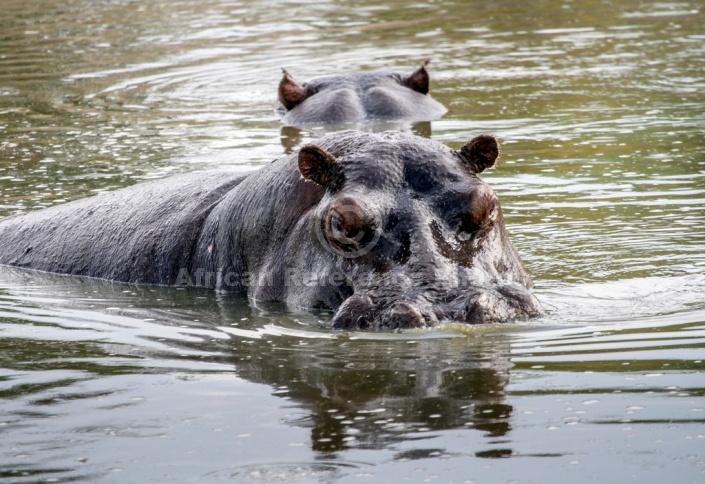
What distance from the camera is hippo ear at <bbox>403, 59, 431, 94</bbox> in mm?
16672

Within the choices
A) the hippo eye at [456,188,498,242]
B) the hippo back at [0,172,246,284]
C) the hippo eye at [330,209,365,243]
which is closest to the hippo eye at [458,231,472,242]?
the hippo eye at [456,188,498,242]

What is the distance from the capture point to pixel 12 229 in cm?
982

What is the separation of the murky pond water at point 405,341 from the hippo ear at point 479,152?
2.74ft

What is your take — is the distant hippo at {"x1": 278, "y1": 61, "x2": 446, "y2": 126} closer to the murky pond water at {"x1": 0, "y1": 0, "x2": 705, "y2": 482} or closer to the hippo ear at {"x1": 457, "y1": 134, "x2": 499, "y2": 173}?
the murky pond water at {"x1": 0, "y1": 0, "x2": 705, "y2": 482}

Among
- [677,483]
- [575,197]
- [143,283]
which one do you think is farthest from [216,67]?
[677,483]

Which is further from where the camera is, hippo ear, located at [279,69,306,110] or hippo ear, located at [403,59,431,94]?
hippo ear, located at [403,59,431,94]

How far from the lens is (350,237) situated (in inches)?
260

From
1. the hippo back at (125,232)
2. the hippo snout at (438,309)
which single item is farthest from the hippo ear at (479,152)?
the hippo back at (125,232)

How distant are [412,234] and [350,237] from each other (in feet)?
1.09

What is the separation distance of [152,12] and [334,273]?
2309 cm

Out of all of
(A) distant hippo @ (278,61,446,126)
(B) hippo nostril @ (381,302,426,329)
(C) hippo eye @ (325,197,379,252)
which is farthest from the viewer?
(A) distant hippo @ (278,61,446,126)

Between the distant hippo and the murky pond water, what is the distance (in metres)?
0.51

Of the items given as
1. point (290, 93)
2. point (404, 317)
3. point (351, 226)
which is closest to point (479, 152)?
point (351, 226)

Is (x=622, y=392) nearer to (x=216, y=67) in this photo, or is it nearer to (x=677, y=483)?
(x=677, y=483)
